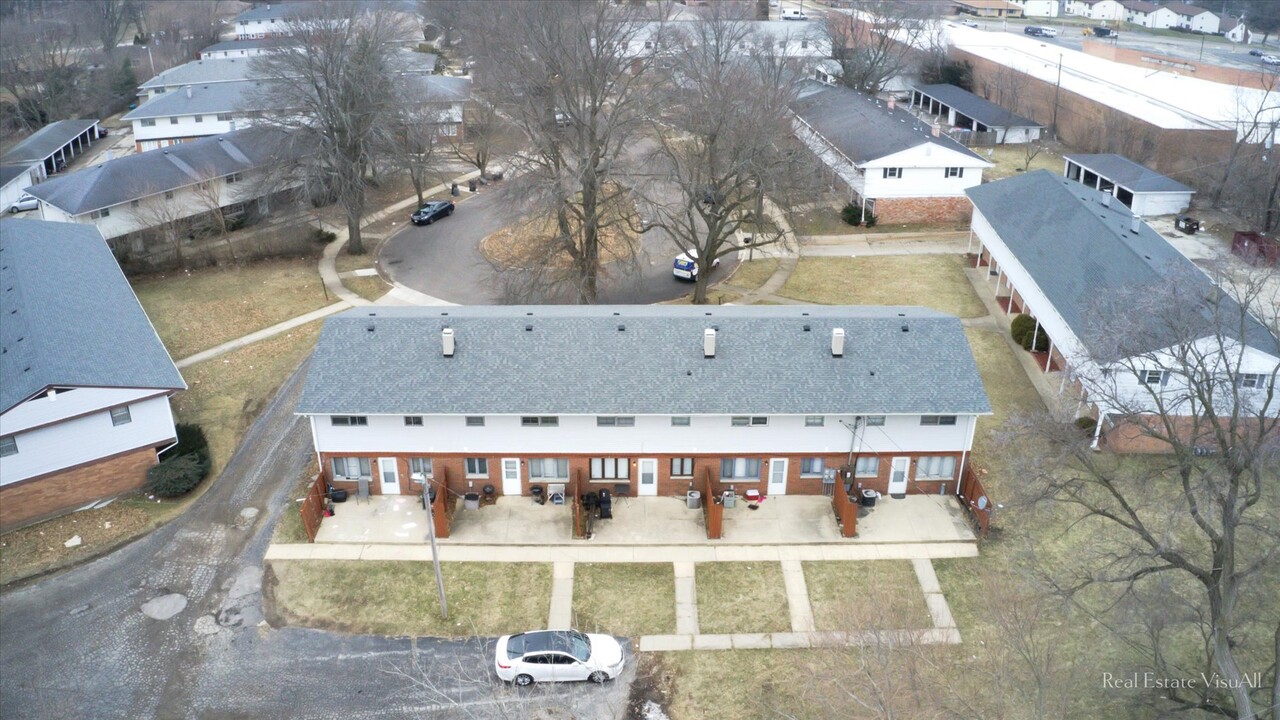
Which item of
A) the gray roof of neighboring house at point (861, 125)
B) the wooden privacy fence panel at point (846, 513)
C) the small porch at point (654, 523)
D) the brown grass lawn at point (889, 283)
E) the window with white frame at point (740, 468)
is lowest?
the small porch at point (654, 523)

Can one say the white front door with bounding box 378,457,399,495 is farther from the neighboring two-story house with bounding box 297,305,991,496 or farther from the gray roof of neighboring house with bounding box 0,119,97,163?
the gray roof of neighboring house with bounding box 0,119,97,163

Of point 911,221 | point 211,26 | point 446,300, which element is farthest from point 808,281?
point 211,26

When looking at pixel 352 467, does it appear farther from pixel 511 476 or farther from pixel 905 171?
Result: pixel 905 171

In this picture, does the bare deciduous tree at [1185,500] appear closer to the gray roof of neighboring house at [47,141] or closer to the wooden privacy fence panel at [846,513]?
the wooden privacy fence panel at [846,513]

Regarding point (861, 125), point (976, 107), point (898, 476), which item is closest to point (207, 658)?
point (898, 476)

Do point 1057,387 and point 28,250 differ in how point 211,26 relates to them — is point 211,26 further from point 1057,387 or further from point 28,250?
point 1057,387

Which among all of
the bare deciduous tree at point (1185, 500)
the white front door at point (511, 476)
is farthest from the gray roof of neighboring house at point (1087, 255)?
the white front door at point (511, 476)
